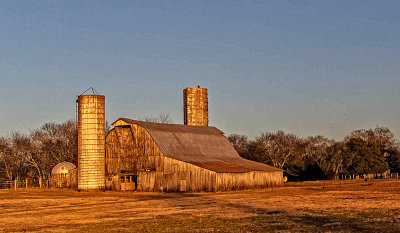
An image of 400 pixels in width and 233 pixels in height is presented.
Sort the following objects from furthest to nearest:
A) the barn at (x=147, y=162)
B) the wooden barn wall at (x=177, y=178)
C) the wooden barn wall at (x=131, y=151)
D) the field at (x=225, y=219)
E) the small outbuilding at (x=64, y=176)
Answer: the small outbuilding at (x=64, y=176) < the wooden barn wall at (x=131, y=151) < the barn at (x=147, y=162) < the wooden barn wall at (x=177, y=178) < the field at (x=225, y=219)

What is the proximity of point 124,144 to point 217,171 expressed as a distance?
38.2 feet

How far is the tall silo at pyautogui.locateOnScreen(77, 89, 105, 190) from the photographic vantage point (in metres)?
51.2

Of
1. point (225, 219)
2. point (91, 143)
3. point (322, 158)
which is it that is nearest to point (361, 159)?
point (322, 158)

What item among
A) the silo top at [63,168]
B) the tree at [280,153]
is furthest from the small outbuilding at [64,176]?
the tree at [280,153]

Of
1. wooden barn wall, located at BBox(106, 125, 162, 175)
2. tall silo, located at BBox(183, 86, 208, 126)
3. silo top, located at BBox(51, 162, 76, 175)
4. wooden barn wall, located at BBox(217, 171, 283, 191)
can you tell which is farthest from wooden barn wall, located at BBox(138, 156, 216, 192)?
tall silo, located at BBox(183, 86, 208, 126)

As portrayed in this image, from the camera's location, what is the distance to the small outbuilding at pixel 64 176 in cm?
5600

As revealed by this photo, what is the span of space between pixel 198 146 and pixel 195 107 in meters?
12.9

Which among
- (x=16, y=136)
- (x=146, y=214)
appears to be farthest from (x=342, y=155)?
(x=146, y=214)

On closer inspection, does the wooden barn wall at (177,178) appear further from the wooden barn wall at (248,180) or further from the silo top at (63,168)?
the silo top at (63,168)

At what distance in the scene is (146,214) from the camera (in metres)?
26.1

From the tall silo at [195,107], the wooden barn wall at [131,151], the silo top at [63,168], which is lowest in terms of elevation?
the silo top at [63,168]

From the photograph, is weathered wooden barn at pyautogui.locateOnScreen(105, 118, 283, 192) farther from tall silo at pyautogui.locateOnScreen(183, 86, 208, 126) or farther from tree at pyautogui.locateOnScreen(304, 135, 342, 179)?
tree at pyautogui.locateOnScreen(304, 135, 342, 179)

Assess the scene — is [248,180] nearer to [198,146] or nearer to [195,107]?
[198,146]

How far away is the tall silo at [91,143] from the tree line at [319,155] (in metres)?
37.2
